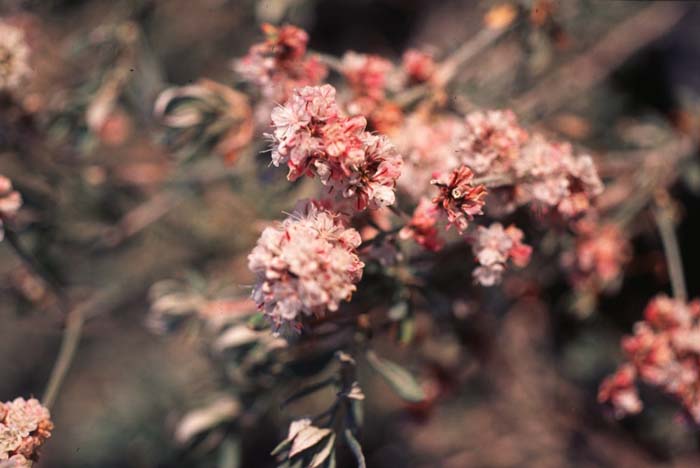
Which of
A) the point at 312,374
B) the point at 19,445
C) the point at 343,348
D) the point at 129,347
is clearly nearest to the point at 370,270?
the point at 343,348

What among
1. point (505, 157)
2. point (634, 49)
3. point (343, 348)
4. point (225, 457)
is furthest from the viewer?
point (634, 49)

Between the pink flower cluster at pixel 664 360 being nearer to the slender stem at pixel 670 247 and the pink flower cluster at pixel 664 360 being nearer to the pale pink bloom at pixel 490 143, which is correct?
the slender stem at pixel 670 247

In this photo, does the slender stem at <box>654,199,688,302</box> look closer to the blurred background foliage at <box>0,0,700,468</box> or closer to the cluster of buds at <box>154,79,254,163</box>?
the blurred background foliage at <box>0,0,700,468</box>

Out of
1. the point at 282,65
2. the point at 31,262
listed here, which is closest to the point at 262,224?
the point at 282,65

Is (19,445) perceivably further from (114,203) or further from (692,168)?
(692,168)

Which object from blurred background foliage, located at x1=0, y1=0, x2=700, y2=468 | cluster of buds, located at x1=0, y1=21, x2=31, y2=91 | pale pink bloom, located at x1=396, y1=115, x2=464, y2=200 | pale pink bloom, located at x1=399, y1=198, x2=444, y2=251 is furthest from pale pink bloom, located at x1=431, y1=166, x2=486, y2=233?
cluster of buds, located at x1=0, y1=21, x2=31, y2=91

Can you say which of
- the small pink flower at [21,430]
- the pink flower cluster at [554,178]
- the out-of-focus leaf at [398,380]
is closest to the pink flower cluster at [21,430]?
the small pink flower at [21,430]
